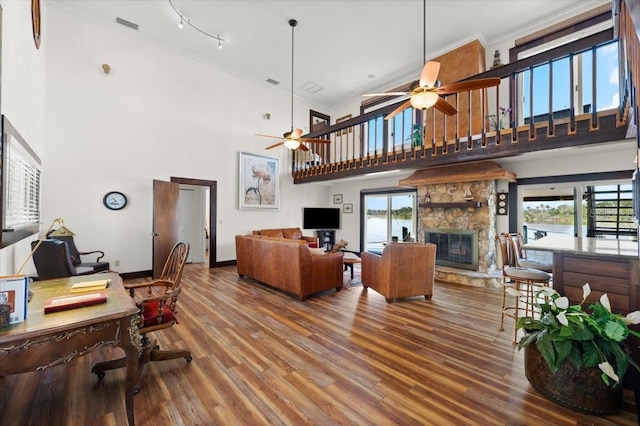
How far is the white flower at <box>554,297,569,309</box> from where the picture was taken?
1810 millimetres

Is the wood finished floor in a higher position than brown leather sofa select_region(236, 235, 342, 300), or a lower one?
lower

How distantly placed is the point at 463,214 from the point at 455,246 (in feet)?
2.30

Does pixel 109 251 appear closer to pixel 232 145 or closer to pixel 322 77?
pixel 232 145

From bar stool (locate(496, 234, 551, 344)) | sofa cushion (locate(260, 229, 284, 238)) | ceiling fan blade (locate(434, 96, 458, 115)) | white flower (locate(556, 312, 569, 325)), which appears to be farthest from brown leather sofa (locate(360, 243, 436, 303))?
sofa cushion (locate(260, 229, 284, 238))

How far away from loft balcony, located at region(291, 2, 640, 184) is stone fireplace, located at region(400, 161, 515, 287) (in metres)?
0.76

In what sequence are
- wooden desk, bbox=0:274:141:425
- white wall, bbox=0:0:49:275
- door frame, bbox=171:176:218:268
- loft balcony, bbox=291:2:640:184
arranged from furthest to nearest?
door frame, bbox=171:176:218:268 < loft balcony, bbox=291:2:640:184 < white wall, bbox=0:0:49:275 < wooden desk, bbox=0:274:141:425

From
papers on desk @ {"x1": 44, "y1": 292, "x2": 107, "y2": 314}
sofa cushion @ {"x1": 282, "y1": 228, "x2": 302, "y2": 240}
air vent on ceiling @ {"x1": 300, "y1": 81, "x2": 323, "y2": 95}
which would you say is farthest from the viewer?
air vent on ceiling @ {"x1": 300, "y1": 81, "x2": 323, "y2": 95}

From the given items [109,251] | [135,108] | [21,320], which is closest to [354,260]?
[21,320]

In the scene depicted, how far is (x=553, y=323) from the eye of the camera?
74.5 inches

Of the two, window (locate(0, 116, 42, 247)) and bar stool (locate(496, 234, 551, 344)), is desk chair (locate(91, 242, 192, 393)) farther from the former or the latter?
bar stool (locate(496, 234, 551, 344))

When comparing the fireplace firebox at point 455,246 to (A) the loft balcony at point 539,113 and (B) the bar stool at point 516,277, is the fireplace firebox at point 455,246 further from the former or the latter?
(B) the bar stool at point 516,277

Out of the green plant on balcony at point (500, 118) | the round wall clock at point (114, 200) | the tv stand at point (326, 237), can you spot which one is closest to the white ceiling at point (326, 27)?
the green plant on balcony at point (500, 118)

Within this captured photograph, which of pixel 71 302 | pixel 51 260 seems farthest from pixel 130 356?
pixel 51 260

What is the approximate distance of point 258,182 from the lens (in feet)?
24.2
